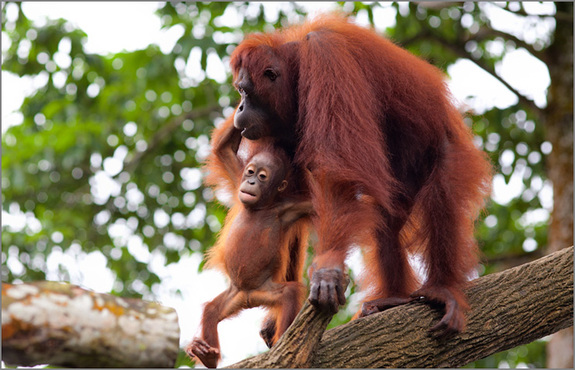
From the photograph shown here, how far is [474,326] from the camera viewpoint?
11.1 ft

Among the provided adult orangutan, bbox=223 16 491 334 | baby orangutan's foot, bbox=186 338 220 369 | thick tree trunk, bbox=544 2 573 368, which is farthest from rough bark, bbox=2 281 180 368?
thick tree trunk, bbox=544 2 573 368

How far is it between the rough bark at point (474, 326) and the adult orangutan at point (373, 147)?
0.12 meters

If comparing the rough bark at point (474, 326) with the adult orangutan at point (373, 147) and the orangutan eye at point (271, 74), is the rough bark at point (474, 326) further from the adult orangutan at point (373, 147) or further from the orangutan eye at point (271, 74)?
the orangutan eye at point (271, 74)

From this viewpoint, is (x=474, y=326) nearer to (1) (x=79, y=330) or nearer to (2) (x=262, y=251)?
(2) (x=262, y=251)

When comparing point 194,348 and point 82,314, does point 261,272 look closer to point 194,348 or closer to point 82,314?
point 194,348

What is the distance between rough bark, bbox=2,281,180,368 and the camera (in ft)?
6.82

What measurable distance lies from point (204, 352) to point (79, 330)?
1182mm

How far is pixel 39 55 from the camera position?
772cm

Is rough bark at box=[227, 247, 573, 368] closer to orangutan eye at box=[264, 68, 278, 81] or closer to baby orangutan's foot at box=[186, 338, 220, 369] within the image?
baby orangutan's foot at box=[186, 338, 220, 369]

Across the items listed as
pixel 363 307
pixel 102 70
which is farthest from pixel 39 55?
pixel 363 307

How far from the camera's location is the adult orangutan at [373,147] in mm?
3180

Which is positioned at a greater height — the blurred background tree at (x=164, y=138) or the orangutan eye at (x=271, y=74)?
the blurred background tree at (x=164, y=138)

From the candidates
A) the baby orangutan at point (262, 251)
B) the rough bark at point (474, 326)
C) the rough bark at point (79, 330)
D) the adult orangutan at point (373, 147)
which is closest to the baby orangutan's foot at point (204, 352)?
the baby orangutan at point (262, 251)

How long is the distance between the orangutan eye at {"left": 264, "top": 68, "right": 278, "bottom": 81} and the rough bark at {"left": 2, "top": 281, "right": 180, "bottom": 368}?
1695 mm
